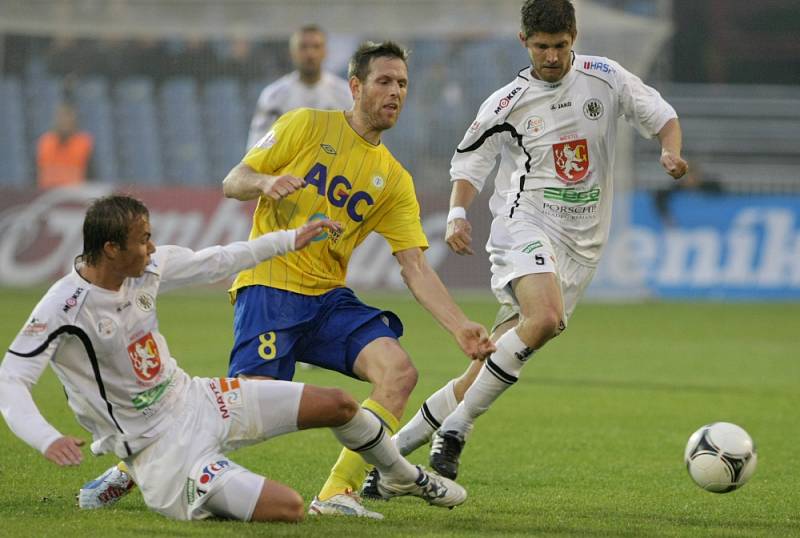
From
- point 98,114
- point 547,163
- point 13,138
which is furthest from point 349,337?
point 98,114

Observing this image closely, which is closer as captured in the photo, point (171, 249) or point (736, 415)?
point (171, 249)

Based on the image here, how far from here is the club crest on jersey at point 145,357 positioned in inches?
207

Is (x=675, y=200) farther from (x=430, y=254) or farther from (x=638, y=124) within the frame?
(x=638, y=124)

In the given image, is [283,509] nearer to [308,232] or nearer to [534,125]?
[308,232]

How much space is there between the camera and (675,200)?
1908 centimetres

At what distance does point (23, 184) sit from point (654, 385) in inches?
503

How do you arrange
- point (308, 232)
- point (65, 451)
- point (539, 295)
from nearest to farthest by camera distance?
point (65, 451) → point (308, 232) → point (539, 295)

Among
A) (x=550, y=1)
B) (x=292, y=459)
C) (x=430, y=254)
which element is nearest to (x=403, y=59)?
(x=550, y=1)

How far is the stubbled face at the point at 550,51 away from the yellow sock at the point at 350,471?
211cm

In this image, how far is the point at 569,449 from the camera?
7.91 meters

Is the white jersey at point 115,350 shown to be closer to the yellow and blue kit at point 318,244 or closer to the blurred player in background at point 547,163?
the yellow and blue kit at point 318,244

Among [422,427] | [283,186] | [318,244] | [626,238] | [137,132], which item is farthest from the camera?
[137,132]

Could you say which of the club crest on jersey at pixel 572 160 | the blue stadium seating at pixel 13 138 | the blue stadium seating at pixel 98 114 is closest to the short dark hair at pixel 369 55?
the club crest on jersey at pixel 572 160

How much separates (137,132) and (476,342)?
662 inches
